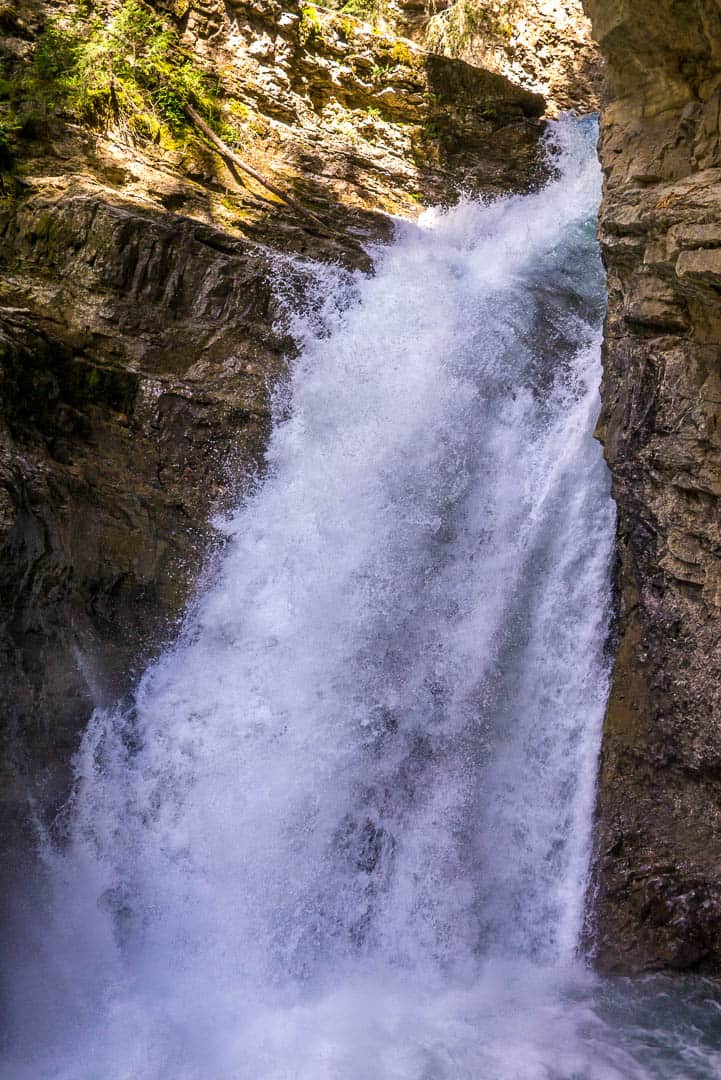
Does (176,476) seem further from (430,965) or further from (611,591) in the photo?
(430,965)

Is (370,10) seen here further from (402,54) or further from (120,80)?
(120,80)

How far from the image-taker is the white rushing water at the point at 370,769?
216 inches

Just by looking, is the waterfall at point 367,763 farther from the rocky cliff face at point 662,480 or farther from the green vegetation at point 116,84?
→ the green vegetation at point 116,84

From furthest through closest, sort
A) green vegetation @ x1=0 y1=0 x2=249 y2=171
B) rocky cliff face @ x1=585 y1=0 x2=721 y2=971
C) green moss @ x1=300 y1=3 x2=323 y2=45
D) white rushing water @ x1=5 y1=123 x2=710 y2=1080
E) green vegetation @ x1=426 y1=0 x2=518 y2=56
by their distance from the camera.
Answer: green vegetation @ x1=426 y1=0 x2=518 y2=56 < green moss @ x1=300 y1=3 x2=323 y2=45 < green vegetation @ x1=0 y1=0 x2=249 y2=171 < white rushing water @ x1=5 y1=123 x2=710 y2=1080 < rocky cliff face @ x1=585 y1=0 x2=721 y2=971

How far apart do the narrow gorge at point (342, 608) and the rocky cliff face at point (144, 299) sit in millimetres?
36

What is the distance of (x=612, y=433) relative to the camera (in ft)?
20.5

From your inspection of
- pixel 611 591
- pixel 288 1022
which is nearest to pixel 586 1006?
pixel 288 1022

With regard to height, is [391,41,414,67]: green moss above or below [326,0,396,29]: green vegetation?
below

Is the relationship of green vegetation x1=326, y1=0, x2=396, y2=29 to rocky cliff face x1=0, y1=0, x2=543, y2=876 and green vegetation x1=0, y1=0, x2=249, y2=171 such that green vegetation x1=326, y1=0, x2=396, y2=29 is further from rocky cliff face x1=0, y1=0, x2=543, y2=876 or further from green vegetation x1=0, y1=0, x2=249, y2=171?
green vegetation x1=0, y1=0, x2=249, y2=171

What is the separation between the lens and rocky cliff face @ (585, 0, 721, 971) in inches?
206

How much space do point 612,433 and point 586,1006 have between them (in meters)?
3.91

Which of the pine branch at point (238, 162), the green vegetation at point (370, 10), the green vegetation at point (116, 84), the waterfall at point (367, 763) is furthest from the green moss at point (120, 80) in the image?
the green vegetation at point (370, 10)

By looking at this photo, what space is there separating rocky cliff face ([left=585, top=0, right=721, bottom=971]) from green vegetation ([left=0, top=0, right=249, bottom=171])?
482cm

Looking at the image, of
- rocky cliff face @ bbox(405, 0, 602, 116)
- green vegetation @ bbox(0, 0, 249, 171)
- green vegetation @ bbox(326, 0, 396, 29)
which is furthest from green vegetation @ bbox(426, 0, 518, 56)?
green vegetation @ bbox(0, 0, 249, 171)
